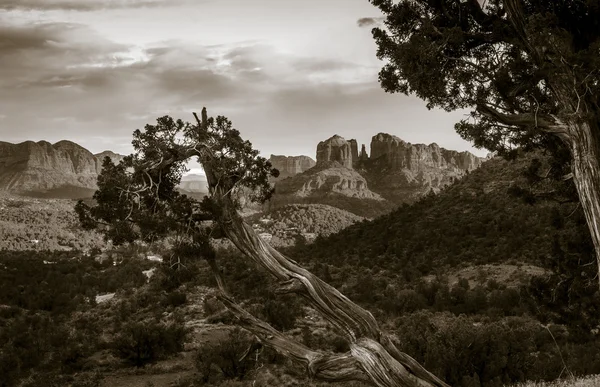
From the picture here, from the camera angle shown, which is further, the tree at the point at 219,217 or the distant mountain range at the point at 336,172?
A: the distant mountain range at the point at 336,172

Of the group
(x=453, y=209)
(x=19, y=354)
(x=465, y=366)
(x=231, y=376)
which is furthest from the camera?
(x=453, y=209)

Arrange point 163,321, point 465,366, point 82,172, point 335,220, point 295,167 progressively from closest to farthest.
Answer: point 465,366, point 163,321, point 335,220, point 82,172, point 295,167

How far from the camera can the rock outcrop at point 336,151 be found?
142 meters

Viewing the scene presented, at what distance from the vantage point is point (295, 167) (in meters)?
193

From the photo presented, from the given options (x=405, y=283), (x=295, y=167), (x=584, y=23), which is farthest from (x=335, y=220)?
(x=295, y=167)

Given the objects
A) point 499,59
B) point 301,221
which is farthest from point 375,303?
point 301,221

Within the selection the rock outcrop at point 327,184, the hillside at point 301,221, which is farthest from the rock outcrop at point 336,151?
the hillside at point 301,221

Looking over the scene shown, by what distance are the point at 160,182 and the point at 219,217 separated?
1138mm

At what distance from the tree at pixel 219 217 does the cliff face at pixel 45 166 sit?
14140 cm

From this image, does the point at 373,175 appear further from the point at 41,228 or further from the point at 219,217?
the point at 219,217

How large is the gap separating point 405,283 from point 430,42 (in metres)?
24.5

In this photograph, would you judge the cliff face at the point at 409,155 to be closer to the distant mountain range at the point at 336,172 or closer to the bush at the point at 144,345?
the distant mountain range at the point at 336,172

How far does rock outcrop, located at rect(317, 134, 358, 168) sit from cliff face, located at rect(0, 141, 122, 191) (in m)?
59.4

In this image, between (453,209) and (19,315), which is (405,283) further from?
(19,315)
